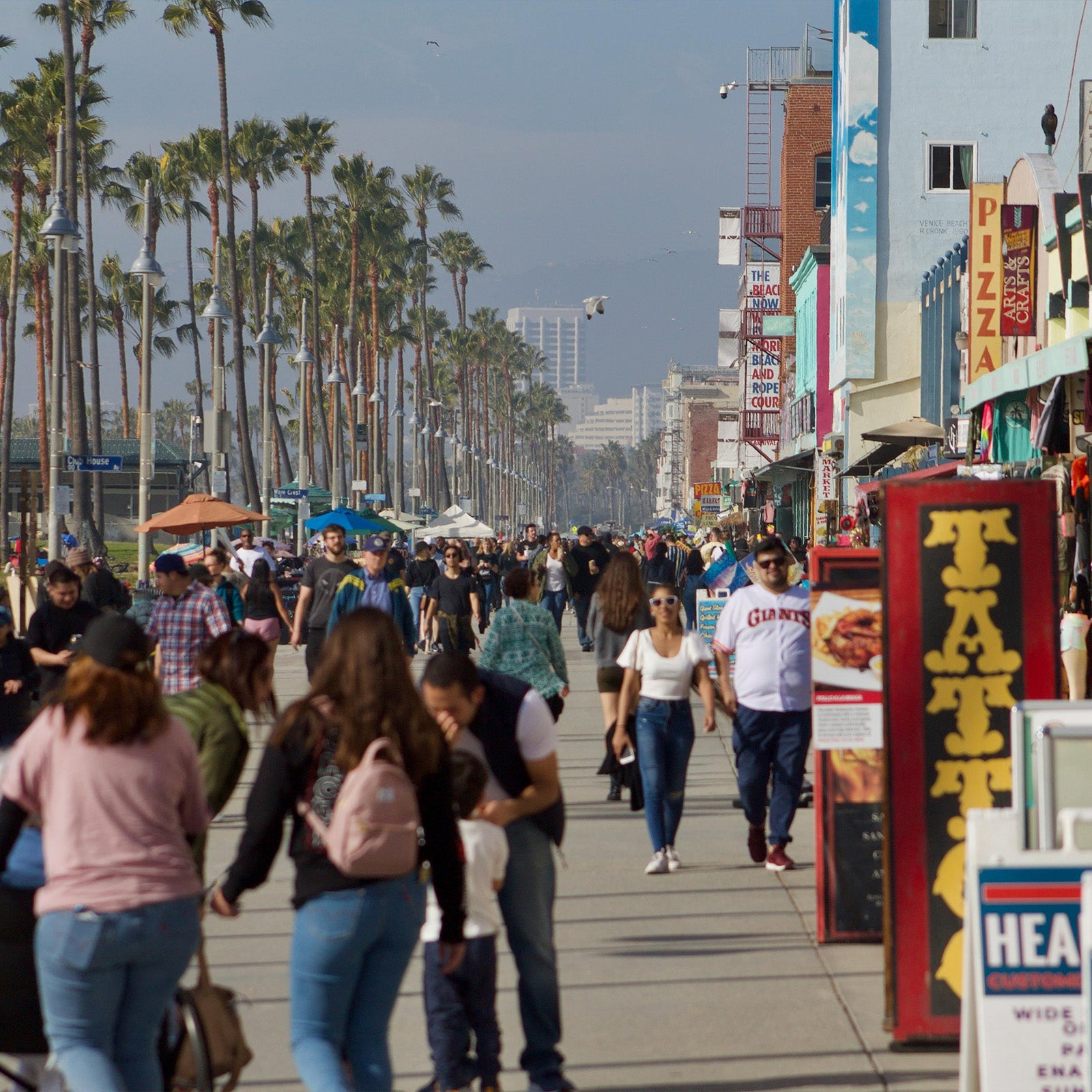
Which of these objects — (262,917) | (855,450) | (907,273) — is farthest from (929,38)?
(262,917)

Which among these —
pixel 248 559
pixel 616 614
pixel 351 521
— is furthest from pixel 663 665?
pixel 351 521

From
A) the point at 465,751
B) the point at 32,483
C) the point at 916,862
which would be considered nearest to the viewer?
the point at 465,751

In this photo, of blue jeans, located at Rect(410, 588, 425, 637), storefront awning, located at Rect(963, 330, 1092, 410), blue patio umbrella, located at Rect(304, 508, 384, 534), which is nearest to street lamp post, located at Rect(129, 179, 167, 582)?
blue patio umbrella, located at Rect(304, 508, 384, 534)

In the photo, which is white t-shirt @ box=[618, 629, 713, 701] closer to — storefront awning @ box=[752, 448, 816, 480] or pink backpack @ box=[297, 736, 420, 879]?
pink backpack @ box=[297, 736, 420, 879]

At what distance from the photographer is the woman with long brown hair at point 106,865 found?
4035mm

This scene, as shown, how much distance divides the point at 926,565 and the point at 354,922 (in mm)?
2679

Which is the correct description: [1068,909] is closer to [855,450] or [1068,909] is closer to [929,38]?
[855,450]

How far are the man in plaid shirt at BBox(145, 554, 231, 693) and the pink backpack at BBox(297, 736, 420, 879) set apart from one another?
19.4 ft

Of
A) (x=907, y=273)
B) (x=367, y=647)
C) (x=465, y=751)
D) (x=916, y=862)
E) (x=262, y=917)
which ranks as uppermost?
(x=907, y=273)

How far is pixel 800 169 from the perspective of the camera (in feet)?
197

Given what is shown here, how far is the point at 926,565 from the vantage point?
19.3 ft

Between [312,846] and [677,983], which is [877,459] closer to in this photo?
[677,983]

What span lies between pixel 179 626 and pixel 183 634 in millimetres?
55

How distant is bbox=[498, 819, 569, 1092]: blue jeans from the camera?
5.21 metres
